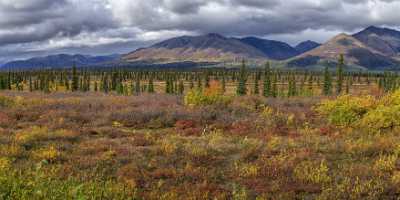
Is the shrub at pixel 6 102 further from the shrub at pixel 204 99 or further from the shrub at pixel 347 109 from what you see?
the shrub at pixel 347 109

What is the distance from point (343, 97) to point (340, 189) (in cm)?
1421

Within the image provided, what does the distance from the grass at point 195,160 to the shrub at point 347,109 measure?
414 millimetres

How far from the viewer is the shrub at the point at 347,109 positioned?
857 inches

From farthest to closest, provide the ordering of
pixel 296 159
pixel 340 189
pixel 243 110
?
pixel 243 110 < pixel 296 159 < pixel 340 189

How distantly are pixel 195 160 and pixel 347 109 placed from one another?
39.7ft

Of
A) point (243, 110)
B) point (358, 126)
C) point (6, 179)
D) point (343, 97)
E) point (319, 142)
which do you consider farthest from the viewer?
point (243, 110)

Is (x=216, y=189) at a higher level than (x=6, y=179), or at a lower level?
lower

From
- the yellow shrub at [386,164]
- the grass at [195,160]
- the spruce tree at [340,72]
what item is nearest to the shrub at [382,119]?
the grass at [195,160]

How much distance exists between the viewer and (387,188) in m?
10.3

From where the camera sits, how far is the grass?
9844mm

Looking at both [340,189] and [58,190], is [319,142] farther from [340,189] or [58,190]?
[58,190]

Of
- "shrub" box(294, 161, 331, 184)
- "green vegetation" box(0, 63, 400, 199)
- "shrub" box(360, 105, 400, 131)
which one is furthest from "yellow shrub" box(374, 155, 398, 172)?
"shrub" box(360, 105, 400, 131)

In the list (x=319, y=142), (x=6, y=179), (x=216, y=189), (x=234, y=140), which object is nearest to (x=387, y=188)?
(x=216, y=189)

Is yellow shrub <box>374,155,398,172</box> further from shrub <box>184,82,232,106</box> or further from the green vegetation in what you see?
shrub <box>184,82,232,106</box>
